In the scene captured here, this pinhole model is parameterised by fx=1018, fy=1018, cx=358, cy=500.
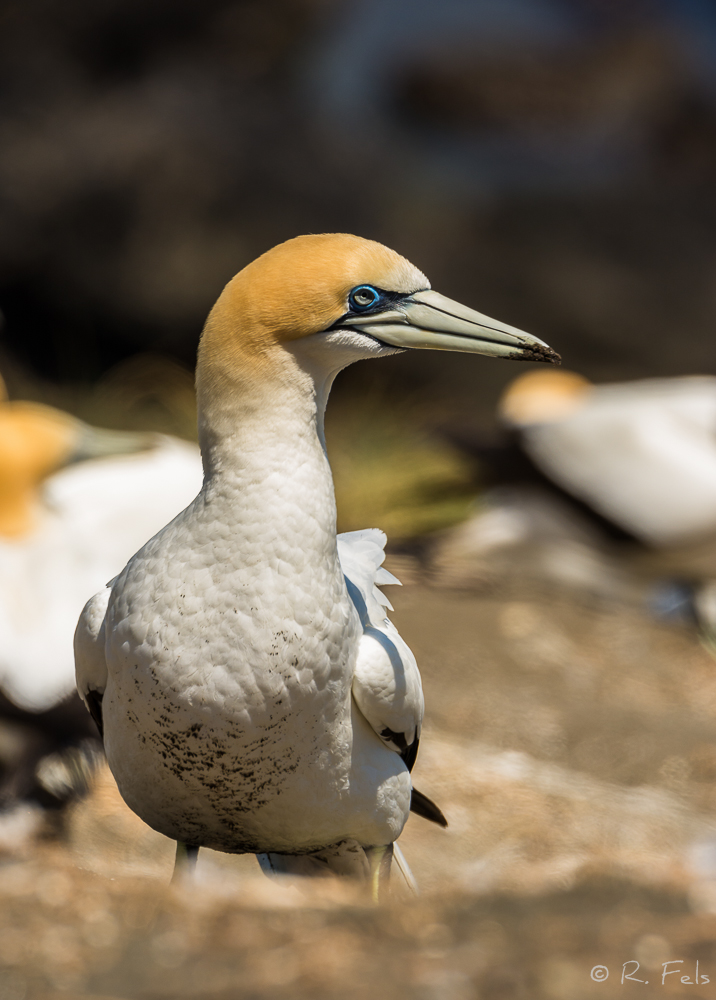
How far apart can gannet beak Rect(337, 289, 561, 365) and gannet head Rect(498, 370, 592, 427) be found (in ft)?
16.0

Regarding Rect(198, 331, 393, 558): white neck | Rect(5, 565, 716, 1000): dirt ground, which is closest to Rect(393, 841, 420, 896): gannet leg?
Rect(5, 565, 716, 1000): dirt ground

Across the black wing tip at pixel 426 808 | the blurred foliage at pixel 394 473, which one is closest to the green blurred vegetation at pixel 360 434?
the blurred foliage at pixel 394 473

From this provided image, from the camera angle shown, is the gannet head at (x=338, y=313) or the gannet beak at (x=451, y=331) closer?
the gannet head at (x=338, y=313)

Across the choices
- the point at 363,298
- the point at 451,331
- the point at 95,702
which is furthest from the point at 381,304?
the point at 95,702

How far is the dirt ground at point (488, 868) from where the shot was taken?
1908 millimetres

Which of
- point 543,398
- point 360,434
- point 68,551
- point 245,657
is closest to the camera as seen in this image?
point 245,657

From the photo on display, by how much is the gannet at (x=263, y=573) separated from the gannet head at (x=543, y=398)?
5.02m

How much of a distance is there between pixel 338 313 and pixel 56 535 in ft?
9.30

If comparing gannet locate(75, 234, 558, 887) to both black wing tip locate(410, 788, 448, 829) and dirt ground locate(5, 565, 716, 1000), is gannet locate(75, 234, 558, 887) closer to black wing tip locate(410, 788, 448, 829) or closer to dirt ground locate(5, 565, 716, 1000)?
dirt ground locate(5, 565, 716, 1000)

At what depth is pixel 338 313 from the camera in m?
2.25

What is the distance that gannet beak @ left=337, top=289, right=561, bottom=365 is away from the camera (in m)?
2.35

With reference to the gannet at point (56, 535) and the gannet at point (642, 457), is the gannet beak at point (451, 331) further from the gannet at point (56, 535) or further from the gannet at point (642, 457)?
the gannet at point (642, 457)

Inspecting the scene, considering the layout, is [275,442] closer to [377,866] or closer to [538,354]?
[538,354]

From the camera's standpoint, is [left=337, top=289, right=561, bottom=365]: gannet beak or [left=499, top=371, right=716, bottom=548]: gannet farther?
[left=499, top=371, right=716, bottom=548]: gannet
